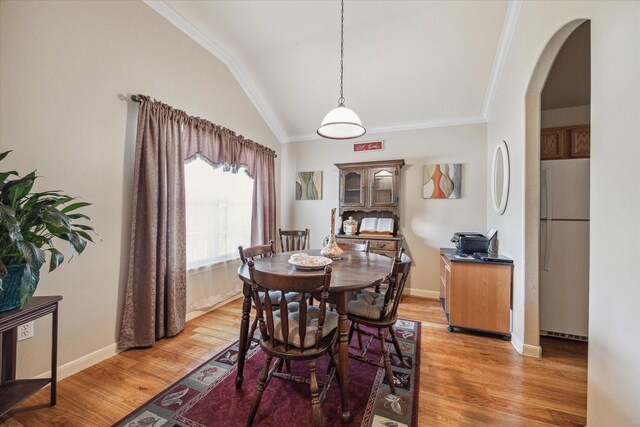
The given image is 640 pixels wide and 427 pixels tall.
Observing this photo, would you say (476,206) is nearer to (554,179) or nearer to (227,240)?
(554,179)

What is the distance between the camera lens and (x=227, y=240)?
3.44 meters

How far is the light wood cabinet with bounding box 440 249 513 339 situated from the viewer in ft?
8.04

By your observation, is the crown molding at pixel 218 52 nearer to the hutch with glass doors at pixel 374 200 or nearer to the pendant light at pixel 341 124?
the hutch with glass doors at pixel 374 200

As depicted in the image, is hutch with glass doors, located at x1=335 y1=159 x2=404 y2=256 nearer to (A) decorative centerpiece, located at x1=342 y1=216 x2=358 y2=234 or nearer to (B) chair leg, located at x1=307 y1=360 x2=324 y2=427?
(A) decorative centerpiece, located at x1=342 y1=216 x2=358 y2=234

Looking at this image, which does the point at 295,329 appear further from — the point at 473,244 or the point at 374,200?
the point at 374,200

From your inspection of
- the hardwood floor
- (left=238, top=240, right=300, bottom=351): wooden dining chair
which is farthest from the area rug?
(left=238, top=240, right=300, bottom=351): wooden dining chair

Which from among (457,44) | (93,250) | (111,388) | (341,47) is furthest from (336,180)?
(111,388)

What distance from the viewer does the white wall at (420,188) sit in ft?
11.7

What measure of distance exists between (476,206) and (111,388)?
4.16 metres

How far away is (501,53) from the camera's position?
272 centimetres

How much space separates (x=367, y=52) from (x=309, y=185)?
213 cm

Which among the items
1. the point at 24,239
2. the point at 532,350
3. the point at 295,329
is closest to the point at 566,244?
the point at 532,350

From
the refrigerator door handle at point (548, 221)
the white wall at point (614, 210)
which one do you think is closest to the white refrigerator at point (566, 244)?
the refrigerator door handle at point (548, 221)

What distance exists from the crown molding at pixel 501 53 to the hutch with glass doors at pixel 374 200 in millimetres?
1242
